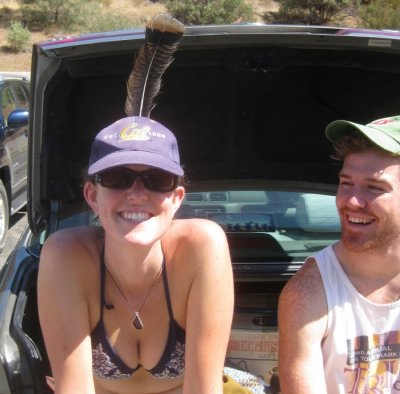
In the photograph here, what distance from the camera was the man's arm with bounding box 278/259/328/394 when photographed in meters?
1.87

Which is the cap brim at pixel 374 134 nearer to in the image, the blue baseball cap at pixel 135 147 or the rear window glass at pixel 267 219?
the blue baseball cap at pixel 135 147

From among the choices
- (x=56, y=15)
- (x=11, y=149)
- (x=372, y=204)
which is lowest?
(x=11, y=149)

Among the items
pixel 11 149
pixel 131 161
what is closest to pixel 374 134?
pixel 131 161

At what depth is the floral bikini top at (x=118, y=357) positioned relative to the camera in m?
2.05

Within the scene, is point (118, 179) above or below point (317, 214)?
above

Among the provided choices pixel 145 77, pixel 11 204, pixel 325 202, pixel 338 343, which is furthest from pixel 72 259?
pixel 11 204

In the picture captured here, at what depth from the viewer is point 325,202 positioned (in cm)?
289

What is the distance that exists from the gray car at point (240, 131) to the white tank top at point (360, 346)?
1.91 ft

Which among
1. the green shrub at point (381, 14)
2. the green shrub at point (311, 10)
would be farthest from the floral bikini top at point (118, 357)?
→ the green shrub at point (311, 10)

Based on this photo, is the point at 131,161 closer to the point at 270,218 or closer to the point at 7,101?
the point at 270,218

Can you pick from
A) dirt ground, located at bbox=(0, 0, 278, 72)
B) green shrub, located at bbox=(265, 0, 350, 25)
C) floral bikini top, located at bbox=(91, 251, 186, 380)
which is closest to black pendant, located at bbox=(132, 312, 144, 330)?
floral bikini top, located at bbox=(91, 251, 186, 380)

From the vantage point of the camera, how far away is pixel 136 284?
2090mm

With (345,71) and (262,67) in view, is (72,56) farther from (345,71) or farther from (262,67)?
(345,71)

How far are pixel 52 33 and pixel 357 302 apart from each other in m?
32.5
